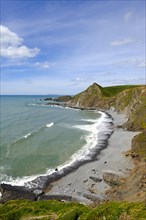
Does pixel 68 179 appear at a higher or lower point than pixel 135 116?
lower

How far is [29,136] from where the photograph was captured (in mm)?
63156

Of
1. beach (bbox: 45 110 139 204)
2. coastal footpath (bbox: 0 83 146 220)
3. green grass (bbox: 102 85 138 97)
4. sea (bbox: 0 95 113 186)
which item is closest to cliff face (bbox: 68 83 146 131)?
green grass (bbox: 102 85 138 97)

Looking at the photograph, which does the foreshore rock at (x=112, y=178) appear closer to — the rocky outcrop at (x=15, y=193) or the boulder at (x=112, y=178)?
the boulder at (x=112, y=178)

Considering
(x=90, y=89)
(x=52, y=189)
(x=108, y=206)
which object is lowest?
(x=52, y=189)

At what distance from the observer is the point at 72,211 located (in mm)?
16375

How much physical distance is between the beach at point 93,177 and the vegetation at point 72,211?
34.0 feet

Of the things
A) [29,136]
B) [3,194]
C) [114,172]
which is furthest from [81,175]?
[29,136]

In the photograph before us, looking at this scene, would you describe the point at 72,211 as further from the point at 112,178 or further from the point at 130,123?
the point at 130,123

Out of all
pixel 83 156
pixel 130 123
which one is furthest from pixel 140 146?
pixel 130 123

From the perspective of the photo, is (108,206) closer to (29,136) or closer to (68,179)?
(68,179)

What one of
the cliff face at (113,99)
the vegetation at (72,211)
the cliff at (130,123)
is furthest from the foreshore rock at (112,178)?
the cliff face at (113,99)

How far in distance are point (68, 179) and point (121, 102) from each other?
91.4 metres

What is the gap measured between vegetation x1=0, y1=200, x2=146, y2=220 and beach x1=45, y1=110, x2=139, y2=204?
408 inches

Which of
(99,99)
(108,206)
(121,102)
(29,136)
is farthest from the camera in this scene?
(99,99)
